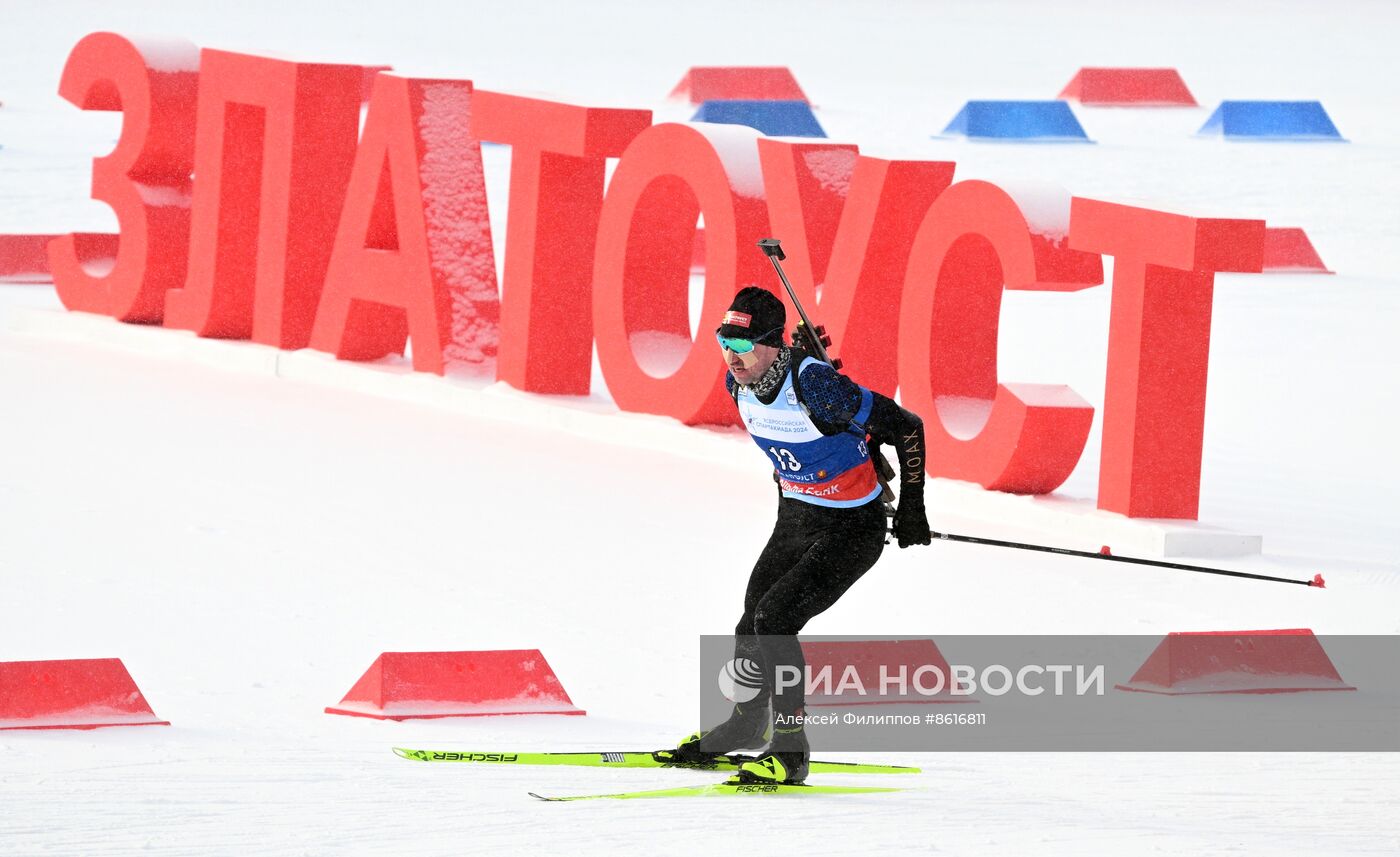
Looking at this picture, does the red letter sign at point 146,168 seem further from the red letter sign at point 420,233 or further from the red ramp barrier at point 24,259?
the red ramp barrier at point 24,259

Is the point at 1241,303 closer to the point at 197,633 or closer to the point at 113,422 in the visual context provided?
the point at 113,422

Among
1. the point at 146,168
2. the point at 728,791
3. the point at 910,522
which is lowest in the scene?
the point at 728,791

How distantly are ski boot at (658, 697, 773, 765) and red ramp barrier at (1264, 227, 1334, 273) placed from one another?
1453cm

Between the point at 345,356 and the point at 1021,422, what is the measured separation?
213 inches

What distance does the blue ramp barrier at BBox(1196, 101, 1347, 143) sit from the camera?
2878cm

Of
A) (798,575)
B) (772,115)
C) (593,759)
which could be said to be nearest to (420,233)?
(593,759)

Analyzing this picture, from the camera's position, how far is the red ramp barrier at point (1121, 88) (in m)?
33.3

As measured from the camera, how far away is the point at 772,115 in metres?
26.0

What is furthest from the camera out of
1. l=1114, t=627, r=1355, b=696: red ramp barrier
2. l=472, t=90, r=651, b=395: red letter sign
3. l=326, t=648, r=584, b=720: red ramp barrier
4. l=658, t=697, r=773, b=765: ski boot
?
l=472, t=90, r=651, b=395: red letter sign

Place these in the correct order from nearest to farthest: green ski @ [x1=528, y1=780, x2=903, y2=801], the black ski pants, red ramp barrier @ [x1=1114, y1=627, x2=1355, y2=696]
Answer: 1. green ski @ [x1=528, y1=780, x2=903, y2=801]
2. the black ski pants
3. red ramp barrier @ [x1=1114, y1=627, x2=1355, y2=696]

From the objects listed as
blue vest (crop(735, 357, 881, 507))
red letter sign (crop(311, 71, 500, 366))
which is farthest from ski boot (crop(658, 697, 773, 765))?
red letter sign (crop(311, 71, 500, 366))

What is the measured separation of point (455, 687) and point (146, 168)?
9.66m

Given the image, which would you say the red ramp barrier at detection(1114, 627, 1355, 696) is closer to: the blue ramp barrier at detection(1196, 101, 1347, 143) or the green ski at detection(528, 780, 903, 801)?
the green ski at detection(528, 780, 903, 801)

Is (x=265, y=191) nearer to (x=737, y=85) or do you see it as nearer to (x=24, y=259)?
(x=24, y=259)
